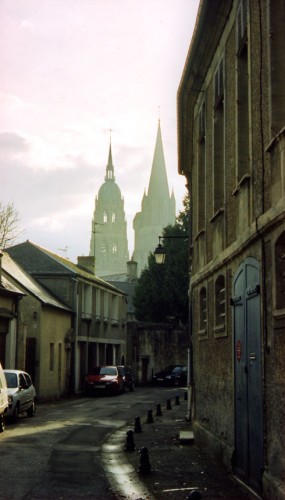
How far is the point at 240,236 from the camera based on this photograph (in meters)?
10.7

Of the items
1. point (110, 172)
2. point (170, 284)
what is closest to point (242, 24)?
point (170, 284)

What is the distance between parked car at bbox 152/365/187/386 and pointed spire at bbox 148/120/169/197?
98613 millimetres

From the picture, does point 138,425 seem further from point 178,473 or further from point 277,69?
point 277,69

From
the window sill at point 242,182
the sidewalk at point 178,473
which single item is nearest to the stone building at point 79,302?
the sidewalk at point 178,473

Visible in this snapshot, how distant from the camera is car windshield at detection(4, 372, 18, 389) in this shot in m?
21.5

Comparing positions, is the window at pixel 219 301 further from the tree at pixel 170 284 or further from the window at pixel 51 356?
the tree at pixel 170 284

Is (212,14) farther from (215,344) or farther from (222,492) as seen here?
(222,492)

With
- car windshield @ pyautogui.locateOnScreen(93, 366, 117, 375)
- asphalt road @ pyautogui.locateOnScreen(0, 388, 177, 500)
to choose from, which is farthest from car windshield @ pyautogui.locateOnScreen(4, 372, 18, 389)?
car windshield @ pyautogui.locateOnScreen(93, 366, 117, 375)

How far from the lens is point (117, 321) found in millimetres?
51312

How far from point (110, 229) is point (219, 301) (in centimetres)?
14882

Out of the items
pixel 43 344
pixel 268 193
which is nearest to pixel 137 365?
pixel 43 344

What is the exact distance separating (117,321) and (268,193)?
141 ft

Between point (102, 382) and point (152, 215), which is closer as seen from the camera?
point (102, 382)

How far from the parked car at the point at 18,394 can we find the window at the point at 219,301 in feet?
30.2
